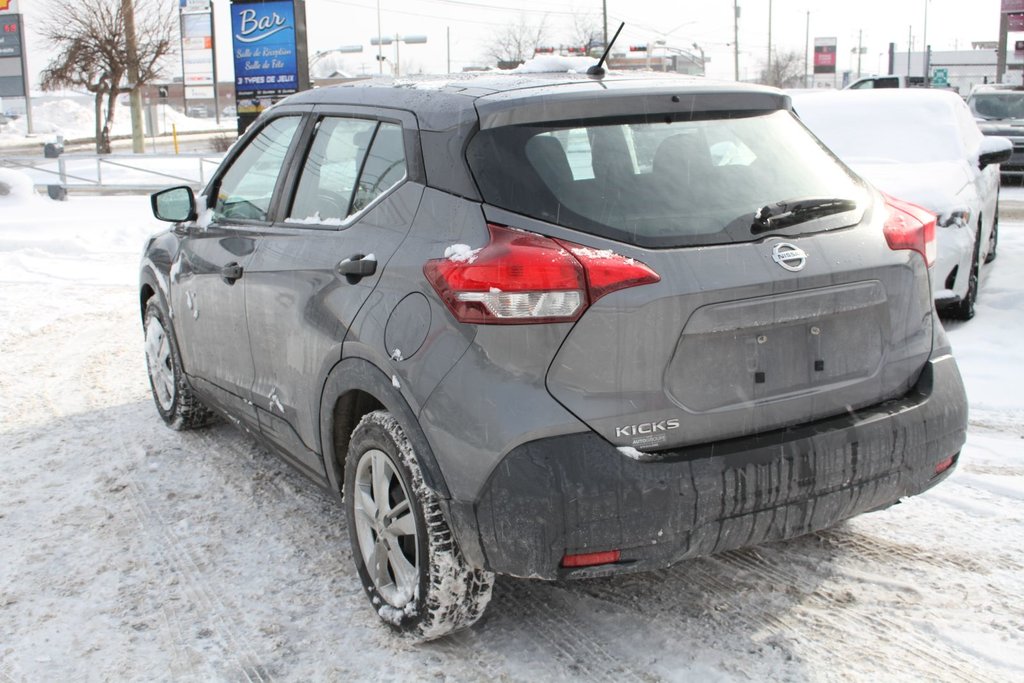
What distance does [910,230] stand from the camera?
3119 millimetres

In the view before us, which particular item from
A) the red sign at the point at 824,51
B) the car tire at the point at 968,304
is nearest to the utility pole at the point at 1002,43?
the car tire at the point at 968,304

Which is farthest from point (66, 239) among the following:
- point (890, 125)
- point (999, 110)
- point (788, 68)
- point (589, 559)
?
point (788, 68)

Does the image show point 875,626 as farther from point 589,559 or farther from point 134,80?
point 134,80

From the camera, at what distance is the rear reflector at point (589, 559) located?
8.65ft

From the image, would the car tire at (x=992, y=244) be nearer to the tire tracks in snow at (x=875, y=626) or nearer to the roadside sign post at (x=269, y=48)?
the tire tracks in snow at (x=875, y=626)

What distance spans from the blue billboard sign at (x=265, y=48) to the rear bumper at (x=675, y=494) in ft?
60.1

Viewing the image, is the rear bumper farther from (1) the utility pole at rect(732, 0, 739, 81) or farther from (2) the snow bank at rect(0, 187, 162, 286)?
(1) the utility pole at rect(732, 0, 739, 81)

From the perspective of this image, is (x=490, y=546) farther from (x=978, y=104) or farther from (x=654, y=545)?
(x=978, y=104)

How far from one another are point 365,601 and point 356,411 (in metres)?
0.66

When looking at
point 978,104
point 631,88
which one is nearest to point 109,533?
point 631,88

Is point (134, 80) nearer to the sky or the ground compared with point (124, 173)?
nearer to the sky

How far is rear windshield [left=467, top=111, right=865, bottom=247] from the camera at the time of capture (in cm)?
277

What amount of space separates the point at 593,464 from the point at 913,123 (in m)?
7.39

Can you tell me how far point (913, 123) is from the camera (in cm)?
880
